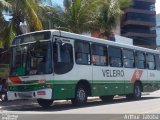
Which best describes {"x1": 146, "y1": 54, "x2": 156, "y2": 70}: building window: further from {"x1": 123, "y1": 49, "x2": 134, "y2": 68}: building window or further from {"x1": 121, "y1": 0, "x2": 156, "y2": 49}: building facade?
{"x1": 121, "y1": 0, "x2": 156, "y2": 49}: building facade

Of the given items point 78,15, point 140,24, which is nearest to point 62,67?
point 78,15

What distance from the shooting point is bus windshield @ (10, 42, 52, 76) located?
15.6 m

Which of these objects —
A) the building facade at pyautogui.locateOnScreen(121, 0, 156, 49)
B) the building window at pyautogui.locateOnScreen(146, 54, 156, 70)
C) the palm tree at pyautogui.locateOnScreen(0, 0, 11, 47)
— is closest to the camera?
the palm tree at pyautogui.locateOnScreen(0, 0, 11, 47)

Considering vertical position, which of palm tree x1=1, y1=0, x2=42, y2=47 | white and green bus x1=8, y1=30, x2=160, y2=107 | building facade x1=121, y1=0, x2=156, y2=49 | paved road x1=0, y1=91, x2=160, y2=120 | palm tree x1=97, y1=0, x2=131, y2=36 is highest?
building facade x1=121, y1=0, x2=156, y2=49

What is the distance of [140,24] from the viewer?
Answer: 8725 centimetres

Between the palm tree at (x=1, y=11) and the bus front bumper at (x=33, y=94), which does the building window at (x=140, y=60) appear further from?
the bus front bumper at (x=33, y=94)

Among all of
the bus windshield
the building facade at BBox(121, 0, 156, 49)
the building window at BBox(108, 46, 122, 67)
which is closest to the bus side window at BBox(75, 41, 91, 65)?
the bus windshield

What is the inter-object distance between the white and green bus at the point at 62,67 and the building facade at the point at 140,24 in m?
65.2

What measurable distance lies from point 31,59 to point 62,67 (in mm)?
1310

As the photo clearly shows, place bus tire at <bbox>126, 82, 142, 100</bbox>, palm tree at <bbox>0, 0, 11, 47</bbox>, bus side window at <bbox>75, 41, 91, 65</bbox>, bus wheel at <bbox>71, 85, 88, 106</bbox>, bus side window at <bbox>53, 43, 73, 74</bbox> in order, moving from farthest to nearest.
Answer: bus tire at <bbox>126, 82, 142, 100</bbox>
palm tree at <bbox>0, 0, 11, 47</bbox>
bus side window at <bbox>75, 41, 91, 65</bbox>
bus wheel at <bbox>71, 85, 88, 106</bbox>
bus side window at <bbox>53, 43, 73, 74</bbox>

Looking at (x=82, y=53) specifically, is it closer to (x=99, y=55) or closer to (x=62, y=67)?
(x=99, y=55)

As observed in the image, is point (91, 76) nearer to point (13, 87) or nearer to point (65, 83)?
point (65, 83)

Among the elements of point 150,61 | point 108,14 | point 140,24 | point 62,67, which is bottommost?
point 62,67

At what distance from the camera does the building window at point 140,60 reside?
2293 centimetres
